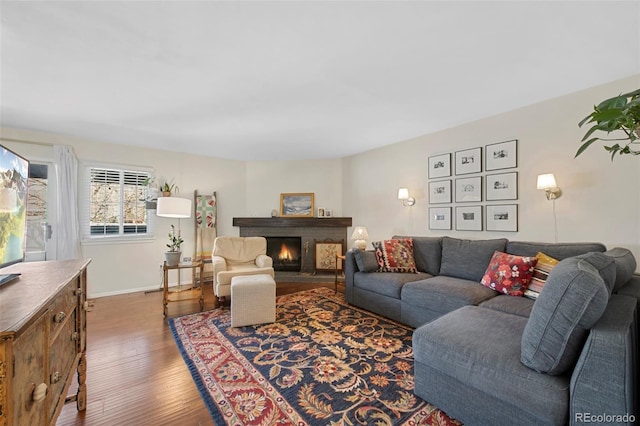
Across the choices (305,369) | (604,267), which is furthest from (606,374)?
(305,369)

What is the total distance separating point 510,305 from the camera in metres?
2.16

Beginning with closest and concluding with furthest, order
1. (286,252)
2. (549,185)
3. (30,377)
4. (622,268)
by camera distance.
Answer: (30,377)
(622,268)
(549,185)
(286,252)

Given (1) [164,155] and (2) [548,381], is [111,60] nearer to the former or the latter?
(1) [164,155]

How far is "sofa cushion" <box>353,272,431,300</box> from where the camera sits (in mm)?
2934

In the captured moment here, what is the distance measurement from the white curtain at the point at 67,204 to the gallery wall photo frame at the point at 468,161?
17.5 ft

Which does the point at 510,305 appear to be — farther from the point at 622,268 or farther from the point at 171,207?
the point at 171,207

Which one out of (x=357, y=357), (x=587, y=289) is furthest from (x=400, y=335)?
(x=587, y=289)

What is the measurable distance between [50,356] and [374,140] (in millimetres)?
4025

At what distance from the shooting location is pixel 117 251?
4.11 m

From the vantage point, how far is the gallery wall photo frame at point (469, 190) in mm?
3299

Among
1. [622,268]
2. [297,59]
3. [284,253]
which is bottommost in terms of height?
[284,253]

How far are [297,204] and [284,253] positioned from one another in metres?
1.01

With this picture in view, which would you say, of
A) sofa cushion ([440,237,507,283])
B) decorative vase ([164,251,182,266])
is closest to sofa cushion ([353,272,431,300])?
sofa cushion ([440,237,507,283])

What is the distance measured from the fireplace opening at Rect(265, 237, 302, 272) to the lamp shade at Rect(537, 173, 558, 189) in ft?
12.2
